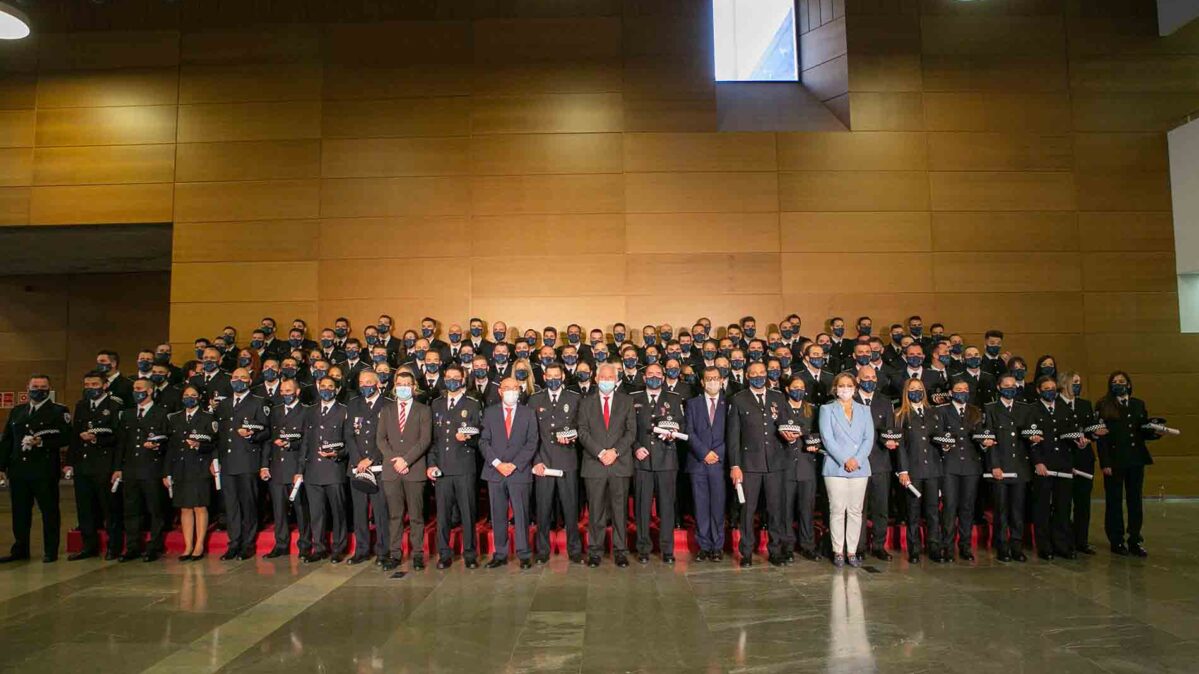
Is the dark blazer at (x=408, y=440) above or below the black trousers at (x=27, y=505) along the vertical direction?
above

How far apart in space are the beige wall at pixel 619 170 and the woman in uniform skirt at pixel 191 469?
3.70 metres

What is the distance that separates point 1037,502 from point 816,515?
6.26 feet

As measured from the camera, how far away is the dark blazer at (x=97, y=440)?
6.25m

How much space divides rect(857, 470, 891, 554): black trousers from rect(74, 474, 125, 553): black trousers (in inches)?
264

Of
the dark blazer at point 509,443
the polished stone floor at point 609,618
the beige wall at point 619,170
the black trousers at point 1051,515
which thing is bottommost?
the polished stone floor at point 609,618

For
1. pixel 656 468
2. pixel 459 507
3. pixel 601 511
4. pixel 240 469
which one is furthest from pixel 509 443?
pixel 240 469

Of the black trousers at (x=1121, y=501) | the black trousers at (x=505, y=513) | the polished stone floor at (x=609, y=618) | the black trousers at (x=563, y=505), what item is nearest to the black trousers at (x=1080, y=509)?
the black trousers at (x=1121, y=501)

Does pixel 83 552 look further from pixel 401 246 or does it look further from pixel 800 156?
pixel 800 156

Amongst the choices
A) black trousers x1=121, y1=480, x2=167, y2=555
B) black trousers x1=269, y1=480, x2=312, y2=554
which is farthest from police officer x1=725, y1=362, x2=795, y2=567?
black trousers x1=121, y1=480, x2=167, y2=555

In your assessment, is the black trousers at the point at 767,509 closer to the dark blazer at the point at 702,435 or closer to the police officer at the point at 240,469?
the dark blazer at the point at 702,435

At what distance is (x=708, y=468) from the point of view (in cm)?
568

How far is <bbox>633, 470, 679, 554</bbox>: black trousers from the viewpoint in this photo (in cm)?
569

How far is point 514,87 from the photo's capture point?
32.7 ft

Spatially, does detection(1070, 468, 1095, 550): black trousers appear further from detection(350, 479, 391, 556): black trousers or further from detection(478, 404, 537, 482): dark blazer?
detection(350, 479, 391, 556): black trousers
